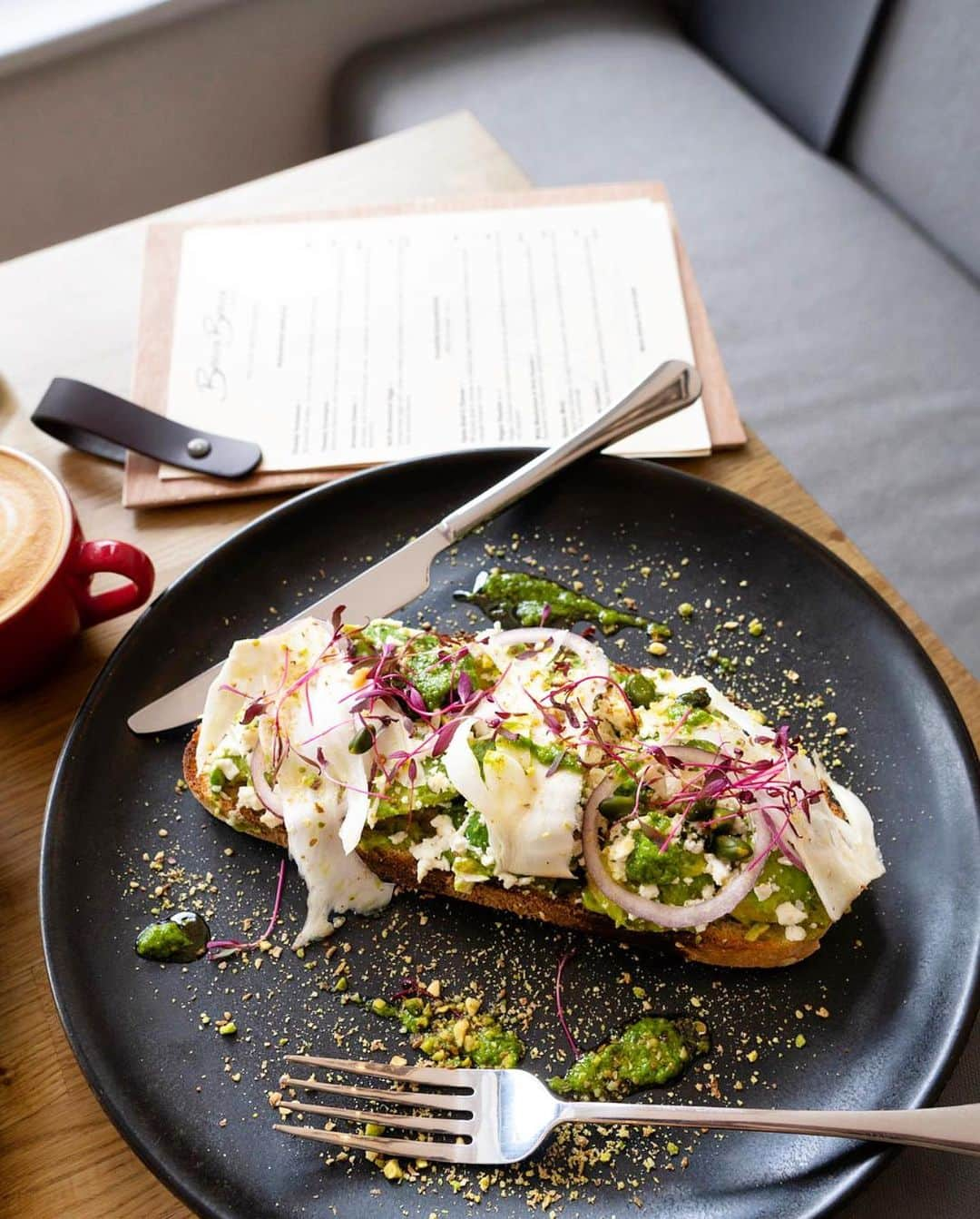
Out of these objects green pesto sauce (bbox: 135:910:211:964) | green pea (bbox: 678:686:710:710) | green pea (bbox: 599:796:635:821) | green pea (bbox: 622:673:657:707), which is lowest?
green pesto sauce (bbox: 135:910:211:964)

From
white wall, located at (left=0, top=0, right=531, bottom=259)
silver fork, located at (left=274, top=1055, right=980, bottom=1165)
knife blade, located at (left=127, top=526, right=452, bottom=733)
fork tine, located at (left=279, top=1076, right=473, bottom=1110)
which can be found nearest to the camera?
silver fork, located at (left=274, top=1055, right=980, bottom=1165)

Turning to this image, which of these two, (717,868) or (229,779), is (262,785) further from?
(717,868)

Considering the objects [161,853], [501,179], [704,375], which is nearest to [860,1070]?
[161,853]

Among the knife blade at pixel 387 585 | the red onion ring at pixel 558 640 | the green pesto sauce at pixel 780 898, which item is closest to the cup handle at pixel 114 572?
the knife blade at pixel 387 585

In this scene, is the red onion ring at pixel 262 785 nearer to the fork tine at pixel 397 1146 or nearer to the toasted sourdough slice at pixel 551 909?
the toasted sourdough slice at pixel 551 909

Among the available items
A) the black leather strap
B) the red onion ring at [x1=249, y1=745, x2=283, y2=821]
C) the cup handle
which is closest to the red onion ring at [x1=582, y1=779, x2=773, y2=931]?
the red onion ring at [x1=249, y1=745, x2=283, y2=821]

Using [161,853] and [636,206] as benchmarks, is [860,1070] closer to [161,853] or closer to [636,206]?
[161,853]

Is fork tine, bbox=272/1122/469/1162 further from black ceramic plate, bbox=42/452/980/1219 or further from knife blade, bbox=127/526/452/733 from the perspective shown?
knife blade, bbox=127/526/452/733
